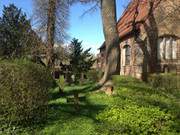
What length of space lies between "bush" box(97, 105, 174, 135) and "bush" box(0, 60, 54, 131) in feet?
6.87

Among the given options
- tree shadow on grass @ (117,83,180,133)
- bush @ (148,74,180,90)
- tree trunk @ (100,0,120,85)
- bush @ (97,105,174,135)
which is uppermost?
tree trunk @ (100,0,120,85)

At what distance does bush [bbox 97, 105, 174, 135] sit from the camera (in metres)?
11.5

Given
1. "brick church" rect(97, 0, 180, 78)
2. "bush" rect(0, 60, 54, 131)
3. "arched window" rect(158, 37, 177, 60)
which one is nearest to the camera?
"bush" rect(0, 60, 54, 131)

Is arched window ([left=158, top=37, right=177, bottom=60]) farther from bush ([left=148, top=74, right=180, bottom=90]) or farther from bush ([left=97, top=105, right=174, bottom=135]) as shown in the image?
bush ([left=97, top=105, right=174, bottom=135])

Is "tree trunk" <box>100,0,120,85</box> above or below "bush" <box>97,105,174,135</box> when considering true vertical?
above

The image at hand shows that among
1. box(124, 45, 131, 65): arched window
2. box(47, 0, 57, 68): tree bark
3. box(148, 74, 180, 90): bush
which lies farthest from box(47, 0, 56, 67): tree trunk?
box(148, 74, 180, 90): bush

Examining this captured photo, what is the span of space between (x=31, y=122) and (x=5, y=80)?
1997mm

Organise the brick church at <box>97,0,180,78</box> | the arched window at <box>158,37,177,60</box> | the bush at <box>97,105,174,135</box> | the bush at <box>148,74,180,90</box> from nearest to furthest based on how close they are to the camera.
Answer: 1. the bush at <box>97,105,174,135</box>
2. the bush at <box>148,74,180,90</box>
3. the brick church at <box>97,0,180,78</box>
4. the arched window at <box>158,37,177,60</box>

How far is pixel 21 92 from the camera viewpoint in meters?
12.0

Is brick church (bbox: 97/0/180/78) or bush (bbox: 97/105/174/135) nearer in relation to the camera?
bush (bbox: 97/105/174/135)

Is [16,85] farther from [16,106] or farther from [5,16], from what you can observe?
[5,16]

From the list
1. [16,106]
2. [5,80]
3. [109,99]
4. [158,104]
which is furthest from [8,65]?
[109,99]

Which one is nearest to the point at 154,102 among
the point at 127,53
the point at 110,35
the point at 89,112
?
the point at 89,112

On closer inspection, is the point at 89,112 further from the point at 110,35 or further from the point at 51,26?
the point at 51,26
